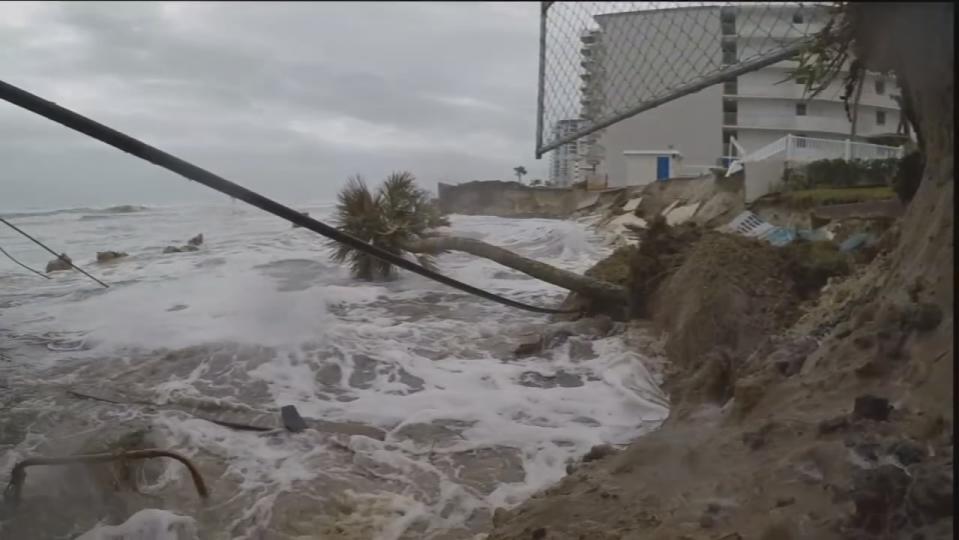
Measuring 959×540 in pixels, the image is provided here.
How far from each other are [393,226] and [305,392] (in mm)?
4768

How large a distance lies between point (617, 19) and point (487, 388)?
2843 millimetres

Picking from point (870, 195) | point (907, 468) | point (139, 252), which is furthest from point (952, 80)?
point (139, 252)

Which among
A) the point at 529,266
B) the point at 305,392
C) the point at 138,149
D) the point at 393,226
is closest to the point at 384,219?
the point at 393,226

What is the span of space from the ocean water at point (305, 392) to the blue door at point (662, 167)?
1.20 metres

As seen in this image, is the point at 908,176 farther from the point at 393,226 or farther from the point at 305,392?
the point at 393,226

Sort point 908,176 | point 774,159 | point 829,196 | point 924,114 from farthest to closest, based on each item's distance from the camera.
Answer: point 774,159, point 829,196, point 908,176, point 924,114

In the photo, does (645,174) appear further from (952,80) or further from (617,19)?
(952,80)

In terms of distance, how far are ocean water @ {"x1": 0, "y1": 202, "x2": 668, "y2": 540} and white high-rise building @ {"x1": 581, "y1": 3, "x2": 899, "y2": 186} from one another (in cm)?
210

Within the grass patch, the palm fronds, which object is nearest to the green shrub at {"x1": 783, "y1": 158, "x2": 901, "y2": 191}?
the grass patch

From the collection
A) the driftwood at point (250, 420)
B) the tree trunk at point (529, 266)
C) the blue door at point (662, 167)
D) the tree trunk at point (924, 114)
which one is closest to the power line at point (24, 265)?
the driftwood at point (250, 420)

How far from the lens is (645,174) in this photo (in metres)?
8.63

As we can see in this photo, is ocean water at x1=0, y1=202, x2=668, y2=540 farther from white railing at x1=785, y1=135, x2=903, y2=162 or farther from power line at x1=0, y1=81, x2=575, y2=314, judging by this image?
white railing at x1=785, y1=135, x2=903, y2=162

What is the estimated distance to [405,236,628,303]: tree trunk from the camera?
7746 millimetres

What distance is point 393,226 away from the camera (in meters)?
10.2
